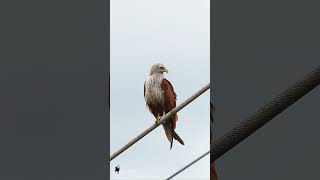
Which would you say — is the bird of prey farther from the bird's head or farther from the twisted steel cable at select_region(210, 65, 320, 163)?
A: the twisted steel cable at select_region(210, 65, 320, 163)

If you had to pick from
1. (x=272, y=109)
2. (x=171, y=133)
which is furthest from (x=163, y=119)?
(x=272, y=109)

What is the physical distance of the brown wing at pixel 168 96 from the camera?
2783 mm

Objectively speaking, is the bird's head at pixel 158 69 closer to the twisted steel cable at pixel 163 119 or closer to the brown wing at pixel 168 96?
the brown wing at pixel 168 96

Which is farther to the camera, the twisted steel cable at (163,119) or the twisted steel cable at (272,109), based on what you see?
the twisted steel cable at (163,119)

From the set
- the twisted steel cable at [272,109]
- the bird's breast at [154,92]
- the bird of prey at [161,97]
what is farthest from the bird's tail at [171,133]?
the twisted steel cable at [272,109]

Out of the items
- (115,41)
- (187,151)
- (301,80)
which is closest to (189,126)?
(187,151)

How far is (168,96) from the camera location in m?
2.84

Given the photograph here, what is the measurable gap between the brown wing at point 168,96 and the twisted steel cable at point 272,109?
837 mm

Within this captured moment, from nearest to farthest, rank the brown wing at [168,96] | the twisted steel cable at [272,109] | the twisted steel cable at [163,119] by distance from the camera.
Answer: the twisted steel cable at [272,109]
the twisted steel cable at [163,119]
the brown wing at [168,96]

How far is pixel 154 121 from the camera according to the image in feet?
9.24

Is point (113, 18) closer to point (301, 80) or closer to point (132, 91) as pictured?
point (132, 91)

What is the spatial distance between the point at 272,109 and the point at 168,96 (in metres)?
0.98

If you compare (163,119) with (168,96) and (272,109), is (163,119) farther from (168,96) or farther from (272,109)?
(272,109)

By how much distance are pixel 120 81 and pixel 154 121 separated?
23cm
